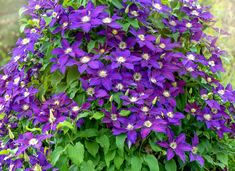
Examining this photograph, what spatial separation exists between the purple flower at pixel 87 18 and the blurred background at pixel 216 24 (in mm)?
2606

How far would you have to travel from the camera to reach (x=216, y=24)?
4562 millimetres

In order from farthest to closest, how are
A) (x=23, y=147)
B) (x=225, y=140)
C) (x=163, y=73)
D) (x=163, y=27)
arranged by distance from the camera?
(x=225, y=140)
(x=163, y=27)
(x=163, y=73)
(x=23, y=147)

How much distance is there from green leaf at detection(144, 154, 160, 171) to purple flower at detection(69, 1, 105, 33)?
504mm

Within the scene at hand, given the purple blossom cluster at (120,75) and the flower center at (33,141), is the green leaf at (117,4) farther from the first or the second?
the flower center at (33,141)

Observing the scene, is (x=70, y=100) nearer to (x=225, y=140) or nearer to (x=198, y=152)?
(x=198, y=152)

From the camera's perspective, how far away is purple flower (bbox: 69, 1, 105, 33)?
155 cm

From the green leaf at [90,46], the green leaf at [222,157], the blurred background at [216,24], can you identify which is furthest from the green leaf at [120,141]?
the blurred background at [216,24]

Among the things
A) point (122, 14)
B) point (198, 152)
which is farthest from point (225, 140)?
point (122, 14)

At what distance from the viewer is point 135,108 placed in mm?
1547

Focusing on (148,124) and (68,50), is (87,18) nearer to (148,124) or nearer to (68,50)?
(68,50)

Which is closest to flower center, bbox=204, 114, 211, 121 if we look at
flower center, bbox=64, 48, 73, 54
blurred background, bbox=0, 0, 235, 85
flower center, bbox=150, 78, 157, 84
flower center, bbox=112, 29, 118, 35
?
flower center, bbox=150, 78, 157, 84

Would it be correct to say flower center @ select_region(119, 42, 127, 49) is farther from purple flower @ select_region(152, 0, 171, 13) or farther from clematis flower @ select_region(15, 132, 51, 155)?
clematis flower @ select_region(15, 132, 51, 155)

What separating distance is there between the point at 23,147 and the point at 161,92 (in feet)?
1.79

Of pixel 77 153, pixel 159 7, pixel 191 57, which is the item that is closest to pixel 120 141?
pixel 77 153
